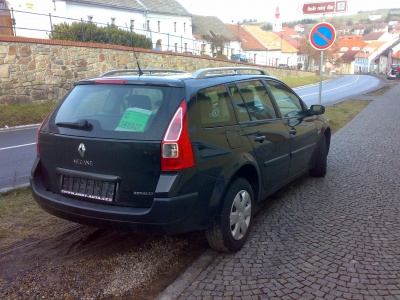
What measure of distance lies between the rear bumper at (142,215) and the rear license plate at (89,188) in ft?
0.21

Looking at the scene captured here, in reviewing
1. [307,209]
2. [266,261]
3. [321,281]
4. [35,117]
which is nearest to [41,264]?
[266,261]

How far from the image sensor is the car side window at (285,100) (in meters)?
5.42

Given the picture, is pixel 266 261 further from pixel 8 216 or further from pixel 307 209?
pixel 8 216

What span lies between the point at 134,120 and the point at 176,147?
18.9 inches

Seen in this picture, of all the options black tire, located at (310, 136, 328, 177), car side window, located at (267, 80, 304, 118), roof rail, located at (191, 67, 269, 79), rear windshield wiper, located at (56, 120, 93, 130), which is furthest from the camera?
black tire, located at (310, 136, 328, 177)

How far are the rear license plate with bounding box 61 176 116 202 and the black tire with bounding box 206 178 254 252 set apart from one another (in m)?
1.00

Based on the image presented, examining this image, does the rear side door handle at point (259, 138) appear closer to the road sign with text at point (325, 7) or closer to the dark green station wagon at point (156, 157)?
the dark green station wagon at point (156, 157)

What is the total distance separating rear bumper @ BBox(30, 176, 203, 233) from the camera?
346 cm

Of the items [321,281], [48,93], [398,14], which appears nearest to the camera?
[321,281]

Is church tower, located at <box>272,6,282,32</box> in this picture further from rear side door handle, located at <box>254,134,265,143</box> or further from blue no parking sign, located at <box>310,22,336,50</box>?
rear side door handle, located at <box>254,134,265,143</box>

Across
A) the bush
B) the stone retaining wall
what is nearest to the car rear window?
the stone retaining wall

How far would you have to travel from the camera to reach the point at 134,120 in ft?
12.0

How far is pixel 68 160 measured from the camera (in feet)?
12.5

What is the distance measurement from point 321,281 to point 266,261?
56 centimetres
